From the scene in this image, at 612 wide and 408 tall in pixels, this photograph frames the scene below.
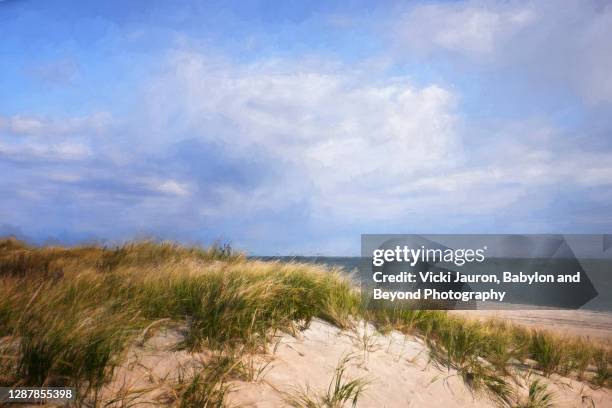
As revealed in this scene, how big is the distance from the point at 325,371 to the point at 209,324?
1324mm

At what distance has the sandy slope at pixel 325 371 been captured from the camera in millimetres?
3654

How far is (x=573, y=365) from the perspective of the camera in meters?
7.15

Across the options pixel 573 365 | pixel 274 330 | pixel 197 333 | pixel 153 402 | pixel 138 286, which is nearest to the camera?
pixel 153 402

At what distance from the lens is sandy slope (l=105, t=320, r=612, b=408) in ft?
12.0

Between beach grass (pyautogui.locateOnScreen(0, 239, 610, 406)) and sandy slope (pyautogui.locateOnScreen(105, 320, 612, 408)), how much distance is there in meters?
0.14

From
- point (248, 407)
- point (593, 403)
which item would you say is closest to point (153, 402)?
point (248, 407)

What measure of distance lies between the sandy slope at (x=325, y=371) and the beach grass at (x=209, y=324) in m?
0.14

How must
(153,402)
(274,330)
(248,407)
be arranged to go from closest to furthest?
(153,402), (248,407), (274,330)

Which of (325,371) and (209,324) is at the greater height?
(209,324)

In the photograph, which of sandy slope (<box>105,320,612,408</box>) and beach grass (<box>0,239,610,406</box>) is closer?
beach grass (<box>0,239,610,406</box>)

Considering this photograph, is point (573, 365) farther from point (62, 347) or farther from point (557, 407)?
point (62, 347)

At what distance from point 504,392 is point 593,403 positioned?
2071 millimetres

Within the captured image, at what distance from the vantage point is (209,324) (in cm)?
431

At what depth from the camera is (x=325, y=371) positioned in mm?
4398
